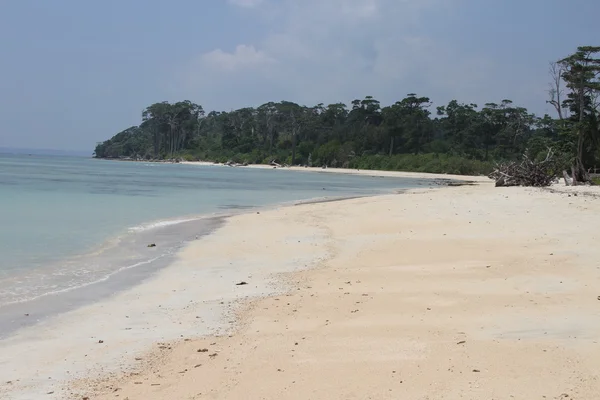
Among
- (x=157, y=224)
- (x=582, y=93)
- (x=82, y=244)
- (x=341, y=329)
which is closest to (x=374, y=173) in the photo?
(x=582, y=93)

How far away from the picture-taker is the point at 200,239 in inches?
547

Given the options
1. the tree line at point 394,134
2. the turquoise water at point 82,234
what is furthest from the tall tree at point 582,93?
the turquoise water at point 82,234

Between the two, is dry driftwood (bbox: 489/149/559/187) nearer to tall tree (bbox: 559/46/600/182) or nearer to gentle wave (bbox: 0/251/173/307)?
tall tree (bbox: 559/46/600/182)

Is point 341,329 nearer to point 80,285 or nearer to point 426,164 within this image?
point 80,285

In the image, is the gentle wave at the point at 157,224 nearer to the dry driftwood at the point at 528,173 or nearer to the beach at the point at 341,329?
the beach at the point at 341,329

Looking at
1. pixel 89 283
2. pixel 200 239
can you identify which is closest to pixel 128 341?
pixel 89 283

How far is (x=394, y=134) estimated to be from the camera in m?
89.1

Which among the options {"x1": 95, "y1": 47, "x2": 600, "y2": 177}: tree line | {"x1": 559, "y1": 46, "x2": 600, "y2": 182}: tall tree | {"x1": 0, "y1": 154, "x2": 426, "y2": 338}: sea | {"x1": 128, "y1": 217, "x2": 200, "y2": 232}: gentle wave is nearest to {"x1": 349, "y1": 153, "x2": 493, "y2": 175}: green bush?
{"x1": 95, "y1": 47, "x2": 600, "y2": 177}: tree line

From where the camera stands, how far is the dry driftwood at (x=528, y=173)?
2911 cm

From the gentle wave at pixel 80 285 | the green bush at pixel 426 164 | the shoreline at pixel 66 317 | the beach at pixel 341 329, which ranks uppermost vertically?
the green bush at pixel 426 164

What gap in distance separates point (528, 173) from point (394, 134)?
6028 cm

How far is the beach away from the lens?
177 inches

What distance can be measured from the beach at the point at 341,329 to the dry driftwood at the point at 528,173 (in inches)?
742

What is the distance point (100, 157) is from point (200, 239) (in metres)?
172
